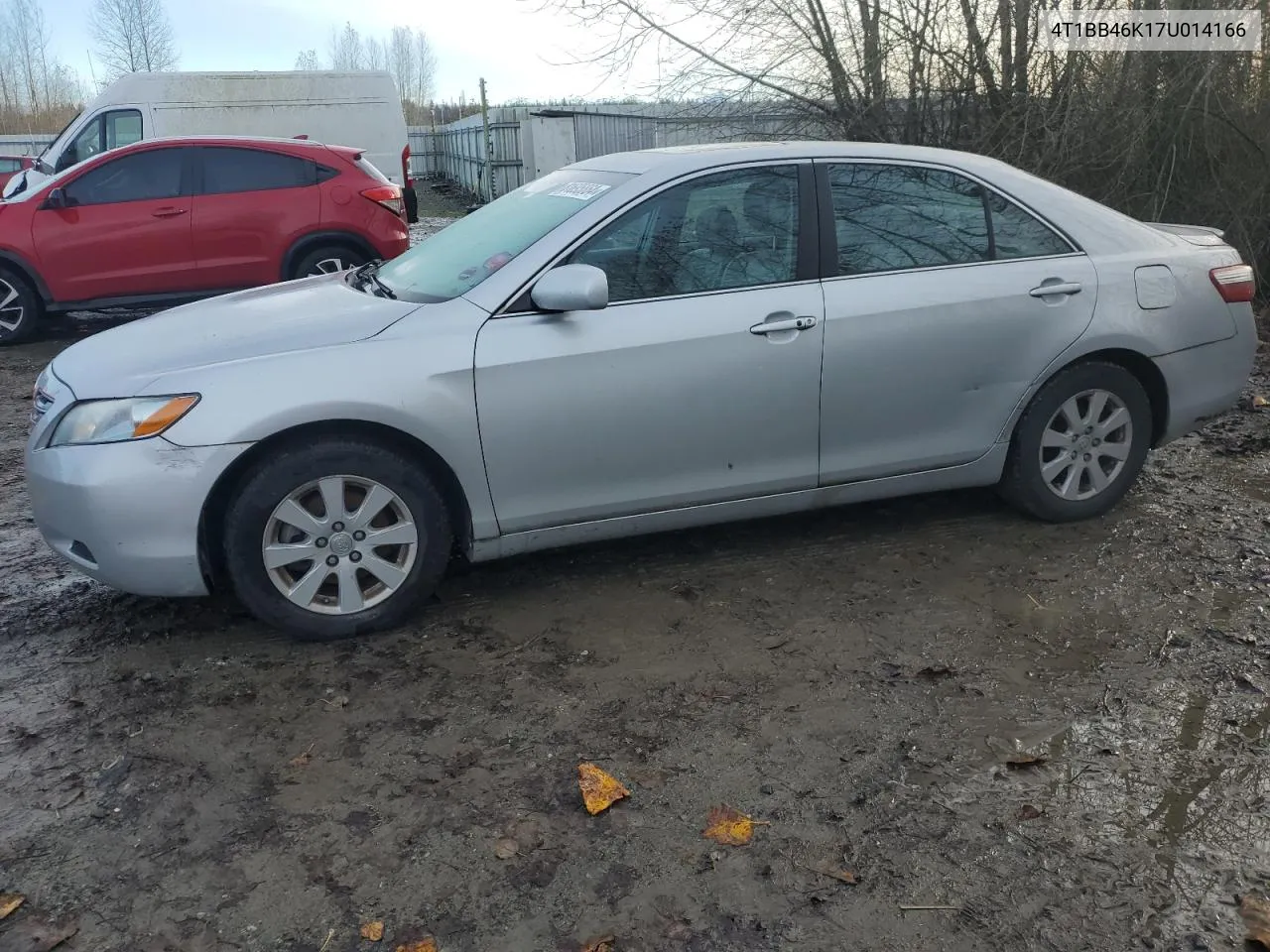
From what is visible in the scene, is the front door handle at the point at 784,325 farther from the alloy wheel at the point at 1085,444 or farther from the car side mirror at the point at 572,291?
the alloy wheel at the point at 1085,444

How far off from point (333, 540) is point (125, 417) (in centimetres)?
79

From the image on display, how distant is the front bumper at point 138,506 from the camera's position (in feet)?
11.7

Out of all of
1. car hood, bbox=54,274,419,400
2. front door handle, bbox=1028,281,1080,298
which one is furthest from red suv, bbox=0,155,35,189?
front door handle, bbox=1028,281,1080,298

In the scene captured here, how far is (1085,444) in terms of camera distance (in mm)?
4734

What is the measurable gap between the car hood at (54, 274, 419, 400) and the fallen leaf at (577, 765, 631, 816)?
171cm

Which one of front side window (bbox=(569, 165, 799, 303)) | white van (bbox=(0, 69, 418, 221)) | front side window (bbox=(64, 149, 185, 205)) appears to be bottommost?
front side window (bbox=(569, 165, 799, 303))

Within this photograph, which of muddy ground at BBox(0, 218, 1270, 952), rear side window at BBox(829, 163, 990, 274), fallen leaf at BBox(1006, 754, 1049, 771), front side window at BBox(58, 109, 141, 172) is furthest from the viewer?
front side window at BBox(58, 109, 141, 172)

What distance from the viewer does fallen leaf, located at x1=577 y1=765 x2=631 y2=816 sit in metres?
2.92

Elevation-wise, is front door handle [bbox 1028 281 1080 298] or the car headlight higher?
front door handle [bbox 1028 281 1080 298]

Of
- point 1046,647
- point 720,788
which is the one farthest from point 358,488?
point 1046,647

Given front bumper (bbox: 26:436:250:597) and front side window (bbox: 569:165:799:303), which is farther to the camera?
front side window (bbox: 569:165:799:303)

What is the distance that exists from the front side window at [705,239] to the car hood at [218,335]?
791 millimetres

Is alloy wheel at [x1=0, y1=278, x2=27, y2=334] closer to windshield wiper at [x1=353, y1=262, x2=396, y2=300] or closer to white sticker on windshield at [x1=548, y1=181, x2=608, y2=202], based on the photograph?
windshield wiper at [x1=353, y1=262, x2=396, y2=300]

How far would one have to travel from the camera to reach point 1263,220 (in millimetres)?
9688
